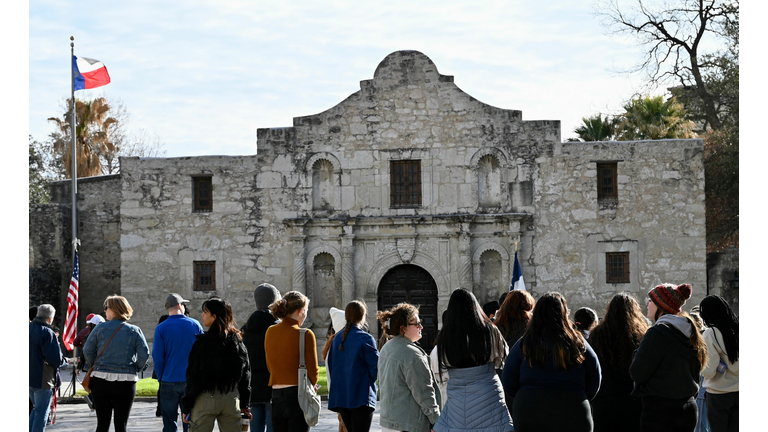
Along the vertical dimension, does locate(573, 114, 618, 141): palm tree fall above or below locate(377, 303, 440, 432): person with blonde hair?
above

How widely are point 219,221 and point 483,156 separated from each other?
6.62 m

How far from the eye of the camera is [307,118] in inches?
813

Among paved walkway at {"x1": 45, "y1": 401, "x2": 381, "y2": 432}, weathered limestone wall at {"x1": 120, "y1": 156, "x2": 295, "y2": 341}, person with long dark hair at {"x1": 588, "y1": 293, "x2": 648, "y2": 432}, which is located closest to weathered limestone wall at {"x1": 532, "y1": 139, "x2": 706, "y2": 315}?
weathered limestone wall at {"x1": 120, "y1": 156, "x2": 295, "y2": 341}

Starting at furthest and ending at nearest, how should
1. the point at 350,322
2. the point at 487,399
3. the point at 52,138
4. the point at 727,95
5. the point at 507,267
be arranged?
the point at 52,138
the point at 727,95
the point at 507,267
the point at 350,322
the point at 487,399

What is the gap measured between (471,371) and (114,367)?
165 inches

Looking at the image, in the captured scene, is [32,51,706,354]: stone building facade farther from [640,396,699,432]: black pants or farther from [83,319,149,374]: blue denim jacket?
[640,396,699,432]: black pants

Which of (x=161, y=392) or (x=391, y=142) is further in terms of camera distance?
(x=391, y=142)

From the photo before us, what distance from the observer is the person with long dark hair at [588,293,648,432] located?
6.91 metres

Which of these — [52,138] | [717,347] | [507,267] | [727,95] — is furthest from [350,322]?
[52,138]

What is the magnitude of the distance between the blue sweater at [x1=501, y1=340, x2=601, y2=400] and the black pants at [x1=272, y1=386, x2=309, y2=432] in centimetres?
238

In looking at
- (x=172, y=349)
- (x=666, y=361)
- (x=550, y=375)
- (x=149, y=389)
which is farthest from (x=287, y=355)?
(x=149, y=389)

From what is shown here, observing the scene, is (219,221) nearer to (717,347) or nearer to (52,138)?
(717,347)

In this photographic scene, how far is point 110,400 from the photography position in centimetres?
866

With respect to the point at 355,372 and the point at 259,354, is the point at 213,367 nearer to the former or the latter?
the point at 259,354
